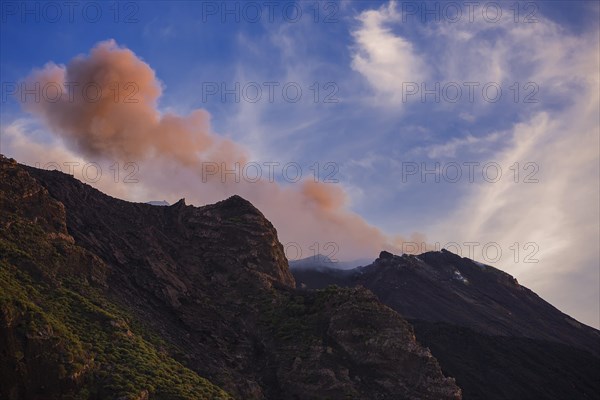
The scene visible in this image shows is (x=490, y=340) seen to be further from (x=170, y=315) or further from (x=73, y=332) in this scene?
(x=73, y=332)

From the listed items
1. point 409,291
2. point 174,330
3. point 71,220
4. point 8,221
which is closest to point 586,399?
point 409,291

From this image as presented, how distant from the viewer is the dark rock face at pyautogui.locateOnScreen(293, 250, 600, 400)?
118625 millimetres

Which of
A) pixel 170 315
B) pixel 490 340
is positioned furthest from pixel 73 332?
pixel 490 340

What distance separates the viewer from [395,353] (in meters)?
80.0

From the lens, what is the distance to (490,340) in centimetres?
13950

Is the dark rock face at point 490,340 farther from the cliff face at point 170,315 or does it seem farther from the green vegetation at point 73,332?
the green vegetation at point 73,332

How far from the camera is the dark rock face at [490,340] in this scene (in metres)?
119

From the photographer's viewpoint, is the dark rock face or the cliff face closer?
the cliff face

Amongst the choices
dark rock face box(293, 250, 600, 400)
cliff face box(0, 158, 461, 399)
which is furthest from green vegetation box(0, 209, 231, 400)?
dark rock face box(293, 250, 600, 400)

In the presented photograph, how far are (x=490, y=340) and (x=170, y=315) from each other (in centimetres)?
9030

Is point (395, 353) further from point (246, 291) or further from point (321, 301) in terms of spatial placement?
point (246, 291)

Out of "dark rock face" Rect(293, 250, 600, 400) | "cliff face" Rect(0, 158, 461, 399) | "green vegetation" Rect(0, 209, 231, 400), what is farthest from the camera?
"dark rock face" Rect(293, 250, 600, 400)

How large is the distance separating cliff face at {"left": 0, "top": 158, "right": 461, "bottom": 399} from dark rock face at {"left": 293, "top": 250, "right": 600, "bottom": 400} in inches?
1470

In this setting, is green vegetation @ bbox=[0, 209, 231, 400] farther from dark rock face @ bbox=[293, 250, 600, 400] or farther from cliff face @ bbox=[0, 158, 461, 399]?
dark rock face @ bbox=[293, 250, 600, 400]
